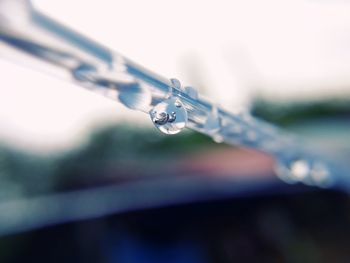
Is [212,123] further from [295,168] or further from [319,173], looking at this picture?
[319,173]

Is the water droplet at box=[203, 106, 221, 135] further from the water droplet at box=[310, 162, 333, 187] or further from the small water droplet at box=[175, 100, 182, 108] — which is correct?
the water droplet at box=[310, 162, 333, 187]

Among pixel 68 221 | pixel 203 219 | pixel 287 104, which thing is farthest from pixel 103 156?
pixel 203 219

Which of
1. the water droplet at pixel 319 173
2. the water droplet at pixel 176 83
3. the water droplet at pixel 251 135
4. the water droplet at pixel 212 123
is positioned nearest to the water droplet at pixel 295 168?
the water droplet at pixel 319 173

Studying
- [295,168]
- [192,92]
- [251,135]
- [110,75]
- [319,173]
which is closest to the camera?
[110,75]

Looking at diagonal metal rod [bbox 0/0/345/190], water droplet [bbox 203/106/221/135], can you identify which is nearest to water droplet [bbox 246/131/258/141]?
diagonal metal rod [bbox 0/0/345/190]

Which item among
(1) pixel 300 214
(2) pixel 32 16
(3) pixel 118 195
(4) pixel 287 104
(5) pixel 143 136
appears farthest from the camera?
(5) pixel 143 136

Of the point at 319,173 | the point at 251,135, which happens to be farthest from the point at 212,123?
the point at 319,173

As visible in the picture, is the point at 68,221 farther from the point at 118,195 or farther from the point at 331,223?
the point at 331,223

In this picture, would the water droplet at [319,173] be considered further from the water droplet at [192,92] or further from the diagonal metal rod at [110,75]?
the water droplet at [192,92]

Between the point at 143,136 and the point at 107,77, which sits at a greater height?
the point at 143,136
